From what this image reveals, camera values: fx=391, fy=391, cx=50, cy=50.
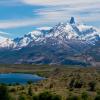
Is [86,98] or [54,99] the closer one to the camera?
[54,99]

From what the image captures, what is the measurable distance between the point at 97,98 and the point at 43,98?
2155cm

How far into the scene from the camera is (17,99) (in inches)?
5763

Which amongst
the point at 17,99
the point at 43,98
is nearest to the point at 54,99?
the point at 43,98

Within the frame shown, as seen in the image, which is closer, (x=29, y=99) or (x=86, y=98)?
(x=29, y=99)

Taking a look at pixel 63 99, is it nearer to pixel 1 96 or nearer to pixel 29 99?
pixel 29 99

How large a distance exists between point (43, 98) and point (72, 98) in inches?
440

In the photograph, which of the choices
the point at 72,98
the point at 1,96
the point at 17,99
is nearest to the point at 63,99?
the point at 72,98

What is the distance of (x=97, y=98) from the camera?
151625 mm

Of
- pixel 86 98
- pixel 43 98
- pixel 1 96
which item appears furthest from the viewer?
pixel 86 98

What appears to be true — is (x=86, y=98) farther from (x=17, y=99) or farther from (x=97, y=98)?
(x=17, y=99)

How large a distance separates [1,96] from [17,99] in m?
12.2

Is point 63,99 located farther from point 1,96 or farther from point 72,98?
point 1,96

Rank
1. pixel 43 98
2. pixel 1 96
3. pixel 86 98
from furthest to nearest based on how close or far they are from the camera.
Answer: pixel 86 98
pixel 43 98
pixel 1 96

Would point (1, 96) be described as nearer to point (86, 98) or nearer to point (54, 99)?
point (54, 99)
